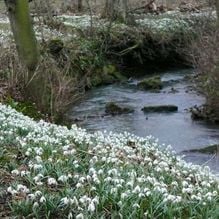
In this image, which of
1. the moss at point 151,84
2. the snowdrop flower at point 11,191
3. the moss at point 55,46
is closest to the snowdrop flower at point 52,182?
the snowdrop flower at point 11,191

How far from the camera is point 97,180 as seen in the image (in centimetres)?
531

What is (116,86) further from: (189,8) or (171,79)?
(189,8)

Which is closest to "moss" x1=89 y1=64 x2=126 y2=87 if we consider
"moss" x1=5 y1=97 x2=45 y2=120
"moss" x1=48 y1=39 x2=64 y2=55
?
"moss" x1=48 y1=39 x2=64 y2=55

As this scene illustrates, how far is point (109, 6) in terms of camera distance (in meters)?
29.7

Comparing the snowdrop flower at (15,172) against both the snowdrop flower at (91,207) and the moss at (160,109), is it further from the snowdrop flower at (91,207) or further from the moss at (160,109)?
the moss at (160,109)

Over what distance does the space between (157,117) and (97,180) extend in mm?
12151

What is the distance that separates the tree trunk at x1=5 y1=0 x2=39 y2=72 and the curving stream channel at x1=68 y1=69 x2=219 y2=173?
2.54 metres

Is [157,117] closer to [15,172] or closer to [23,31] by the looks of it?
[23,31]

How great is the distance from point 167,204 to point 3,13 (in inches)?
1293

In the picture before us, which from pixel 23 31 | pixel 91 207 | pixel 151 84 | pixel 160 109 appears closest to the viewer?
pixel 91 207

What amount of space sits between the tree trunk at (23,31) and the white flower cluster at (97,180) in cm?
686

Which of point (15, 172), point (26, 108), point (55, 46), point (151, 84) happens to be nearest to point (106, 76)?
point (151, 84)

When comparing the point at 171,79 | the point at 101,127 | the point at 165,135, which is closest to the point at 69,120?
the point at 101,127

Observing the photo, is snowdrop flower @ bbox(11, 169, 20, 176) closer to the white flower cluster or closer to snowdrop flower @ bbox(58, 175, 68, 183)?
the white flower cluster
